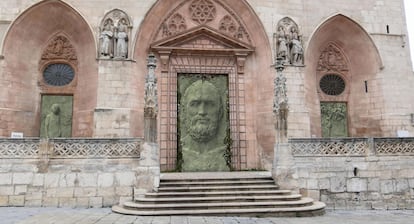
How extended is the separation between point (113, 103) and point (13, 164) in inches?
159

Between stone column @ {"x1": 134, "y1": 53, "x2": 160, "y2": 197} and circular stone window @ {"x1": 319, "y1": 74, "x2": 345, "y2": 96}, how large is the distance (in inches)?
331

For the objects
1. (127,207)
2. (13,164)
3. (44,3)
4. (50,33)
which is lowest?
(127,207)

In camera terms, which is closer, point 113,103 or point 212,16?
point 113,103

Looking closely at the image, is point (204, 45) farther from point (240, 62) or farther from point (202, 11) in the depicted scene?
point (240, 62)

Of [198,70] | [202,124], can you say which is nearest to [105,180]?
[202,124]

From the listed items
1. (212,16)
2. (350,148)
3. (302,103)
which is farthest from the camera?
(212,16)

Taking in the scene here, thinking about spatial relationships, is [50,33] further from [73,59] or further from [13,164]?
[13,164]

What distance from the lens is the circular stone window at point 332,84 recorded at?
49.2ft

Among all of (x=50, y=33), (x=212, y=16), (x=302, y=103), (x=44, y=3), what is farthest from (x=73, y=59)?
(x=302, y=103)

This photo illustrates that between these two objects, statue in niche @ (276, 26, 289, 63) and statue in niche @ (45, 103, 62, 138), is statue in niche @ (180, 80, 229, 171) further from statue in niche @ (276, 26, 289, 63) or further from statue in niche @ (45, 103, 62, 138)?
statue in niche @ (45, 103, 62, 138)

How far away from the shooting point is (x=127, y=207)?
8.55m

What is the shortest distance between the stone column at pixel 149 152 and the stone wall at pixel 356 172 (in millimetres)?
4180

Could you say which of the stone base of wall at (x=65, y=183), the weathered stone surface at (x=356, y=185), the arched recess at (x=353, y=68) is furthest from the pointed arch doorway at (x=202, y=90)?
the weathered stone surface at (x=356, y=185)

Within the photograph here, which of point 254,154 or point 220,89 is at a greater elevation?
point 220,89
